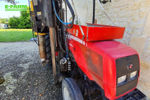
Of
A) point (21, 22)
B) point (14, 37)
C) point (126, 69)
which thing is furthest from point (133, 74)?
point (21, 22)

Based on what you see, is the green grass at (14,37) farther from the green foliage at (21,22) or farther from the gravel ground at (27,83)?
the green foliage at (21,22)

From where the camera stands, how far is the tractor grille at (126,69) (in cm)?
86

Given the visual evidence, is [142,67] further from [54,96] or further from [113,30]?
[54,96]

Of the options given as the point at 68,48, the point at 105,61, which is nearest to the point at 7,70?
the point at 68,48

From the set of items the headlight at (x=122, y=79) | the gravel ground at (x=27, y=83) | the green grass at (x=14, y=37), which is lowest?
the gravel ground at (x=27, y=83)

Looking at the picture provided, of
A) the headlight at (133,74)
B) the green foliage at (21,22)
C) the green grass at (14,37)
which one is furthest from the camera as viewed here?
the green foliage at (21,22)

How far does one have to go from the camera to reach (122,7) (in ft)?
7.20

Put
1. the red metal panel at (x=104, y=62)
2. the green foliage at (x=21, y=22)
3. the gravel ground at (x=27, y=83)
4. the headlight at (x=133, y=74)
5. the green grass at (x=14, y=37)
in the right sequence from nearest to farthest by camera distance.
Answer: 1. the red metal panel at (x=104, y=62)
2. the headlight at (x=133, y=74)
3. the gravel ground at (x=27, y=83)
4. the green grass at (x=14, y=37)
5. the green foliage at (x=21, y=22)

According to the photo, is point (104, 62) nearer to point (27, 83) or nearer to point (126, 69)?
point (126, 69)

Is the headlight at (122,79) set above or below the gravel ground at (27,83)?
above

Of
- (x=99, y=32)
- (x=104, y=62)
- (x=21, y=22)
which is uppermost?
(x=21, y=22)

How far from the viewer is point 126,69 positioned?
0.89m

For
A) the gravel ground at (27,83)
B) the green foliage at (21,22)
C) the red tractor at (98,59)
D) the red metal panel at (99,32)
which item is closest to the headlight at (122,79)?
the red tractor at (98,59)

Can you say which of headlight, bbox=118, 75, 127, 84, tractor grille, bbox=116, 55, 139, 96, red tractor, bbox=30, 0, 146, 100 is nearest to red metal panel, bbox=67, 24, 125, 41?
red tractor, bbox=30, 0, 146, 100
